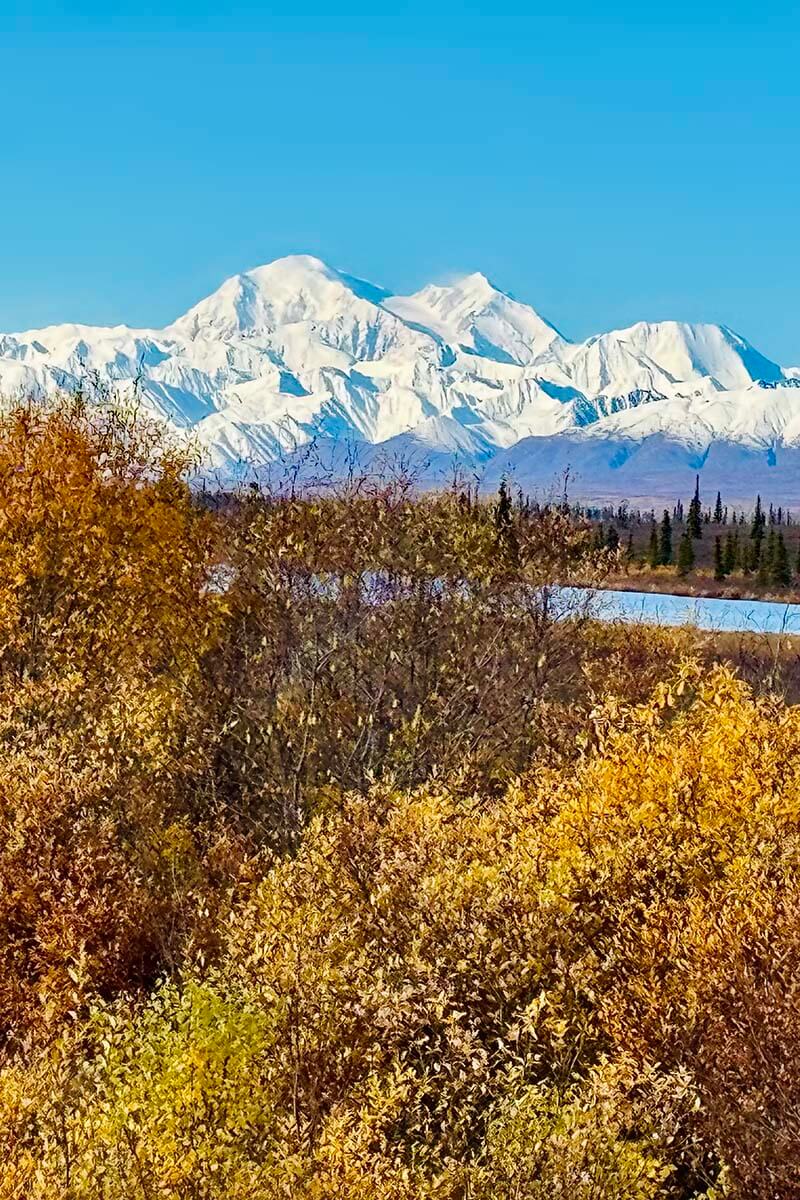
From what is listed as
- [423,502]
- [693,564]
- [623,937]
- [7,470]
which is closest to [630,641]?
[423,502]

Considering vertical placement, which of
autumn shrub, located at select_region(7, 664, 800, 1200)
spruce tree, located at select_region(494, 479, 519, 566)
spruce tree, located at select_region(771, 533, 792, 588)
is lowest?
autumn shrub, located at select_region(7, 664, 800, 1200)

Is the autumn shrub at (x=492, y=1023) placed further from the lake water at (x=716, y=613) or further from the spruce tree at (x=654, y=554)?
the spruce tree at (x=654, y=554)

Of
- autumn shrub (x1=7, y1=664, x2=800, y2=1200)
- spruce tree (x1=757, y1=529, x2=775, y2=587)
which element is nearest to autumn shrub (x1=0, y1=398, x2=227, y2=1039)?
autumn shrub (x1=7, y1=664, x2=800, y2=1200)

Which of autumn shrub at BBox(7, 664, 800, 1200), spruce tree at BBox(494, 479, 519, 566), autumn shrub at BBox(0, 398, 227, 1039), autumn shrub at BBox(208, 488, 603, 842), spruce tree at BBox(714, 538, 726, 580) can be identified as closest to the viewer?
autumn shrub at BBox(7, 664, 800, 1200)

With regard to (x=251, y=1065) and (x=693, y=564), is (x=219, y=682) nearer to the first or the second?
(x=251, y=1065)

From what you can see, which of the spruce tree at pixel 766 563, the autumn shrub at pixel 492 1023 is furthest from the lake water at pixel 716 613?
the autumn shrub at pixel 492 1023

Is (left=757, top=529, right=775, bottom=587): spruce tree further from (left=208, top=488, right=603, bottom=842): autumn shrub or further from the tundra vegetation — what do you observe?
the tundra vegetation

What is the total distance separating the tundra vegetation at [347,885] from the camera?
34.6 ft

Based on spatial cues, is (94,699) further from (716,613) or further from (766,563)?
(766,563)

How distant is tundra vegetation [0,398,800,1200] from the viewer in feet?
34.6

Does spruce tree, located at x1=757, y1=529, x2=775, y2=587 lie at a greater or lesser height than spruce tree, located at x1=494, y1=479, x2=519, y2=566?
lesser

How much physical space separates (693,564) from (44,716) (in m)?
93.4

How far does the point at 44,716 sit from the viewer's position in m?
21.7

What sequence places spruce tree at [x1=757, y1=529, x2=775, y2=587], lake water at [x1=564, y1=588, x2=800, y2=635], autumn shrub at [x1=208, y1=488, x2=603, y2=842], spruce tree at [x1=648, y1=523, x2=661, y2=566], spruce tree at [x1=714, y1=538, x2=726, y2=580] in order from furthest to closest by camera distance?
spruce tree at [x1=648, y1=523, x2=661, y2=566] < spruce tree at [x1=714, y1=538, x2=726, y2=580] < spruce tree at [x1=757, y1=529, x2=775, y2=587] < lake water at [x1=564, y1=588, x2=800, y2=635] < autumn shrub at [x1=208, y1=488, x2=603, y2=842]
